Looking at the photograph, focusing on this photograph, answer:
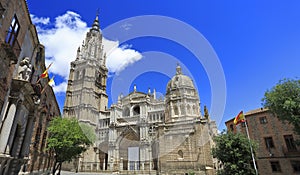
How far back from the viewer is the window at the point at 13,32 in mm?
10053

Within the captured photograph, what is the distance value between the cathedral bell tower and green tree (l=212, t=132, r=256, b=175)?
37.8 m

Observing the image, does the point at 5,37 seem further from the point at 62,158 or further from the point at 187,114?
the point at 187,114

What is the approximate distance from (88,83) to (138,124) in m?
20.8

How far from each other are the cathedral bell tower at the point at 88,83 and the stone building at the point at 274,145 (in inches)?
1559

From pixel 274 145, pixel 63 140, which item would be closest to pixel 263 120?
pixel 274 145

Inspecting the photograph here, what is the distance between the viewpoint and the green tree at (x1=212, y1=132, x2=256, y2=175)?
1712cm

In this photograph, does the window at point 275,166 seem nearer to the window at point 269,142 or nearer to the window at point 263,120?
the window at point 269,142

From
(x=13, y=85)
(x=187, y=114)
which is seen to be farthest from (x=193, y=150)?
(x=13, y=85)

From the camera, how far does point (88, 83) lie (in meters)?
52.1

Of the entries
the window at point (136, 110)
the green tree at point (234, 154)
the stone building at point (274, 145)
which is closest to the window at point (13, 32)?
the green tree at point (234, 154)


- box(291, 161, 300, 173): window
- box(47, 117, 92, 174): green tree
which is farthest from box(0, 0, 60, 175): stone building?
box(291, 161, 300, 173): window

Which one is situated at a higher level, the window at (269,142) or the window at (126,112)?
the window at (126,112)

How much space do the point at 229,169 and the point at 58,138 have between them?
18407 mm

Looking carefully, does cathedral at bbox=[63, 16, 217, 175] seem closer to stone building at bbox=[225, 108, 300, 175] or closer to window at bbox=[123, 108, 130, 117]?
window at bbox=[123, 108, 130, 117]
